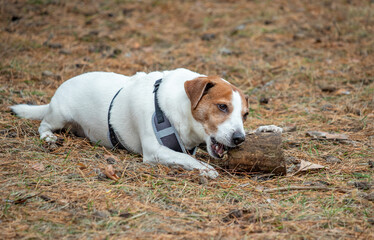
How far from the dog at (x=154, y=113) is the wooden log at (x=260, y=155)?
0.14 m

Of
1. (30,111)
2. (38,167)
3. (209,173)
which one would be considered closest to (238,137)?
(209,173)

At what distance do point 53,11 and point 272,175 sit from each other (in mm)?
8202

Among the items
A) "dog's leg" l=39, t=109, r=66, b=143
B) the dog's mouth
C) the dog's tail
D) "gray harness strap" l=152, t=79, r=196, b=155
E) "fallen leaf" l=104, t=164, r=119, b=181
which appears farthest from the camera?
the dog's tail

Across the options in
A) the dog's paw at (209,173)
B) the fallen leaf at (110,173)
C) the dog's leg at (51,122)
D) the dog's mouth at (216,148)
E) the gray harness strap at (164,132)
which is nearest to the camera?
the fallen leaf at (110,173)

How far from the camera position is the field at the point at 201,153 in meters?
2.88

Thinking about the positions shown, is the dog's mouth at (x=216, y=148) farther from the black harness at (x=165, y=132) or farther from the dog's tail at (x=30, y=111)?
the dog's tail at (x=30, y=111)

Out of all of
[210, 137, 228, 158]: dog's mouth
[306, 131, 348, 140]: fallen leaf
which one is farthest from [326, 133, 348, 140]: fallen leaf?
[210, 137, 228, 158]: dog's mouth

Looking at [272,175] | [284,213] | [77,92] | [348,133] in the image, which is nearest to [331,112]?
[348,133]

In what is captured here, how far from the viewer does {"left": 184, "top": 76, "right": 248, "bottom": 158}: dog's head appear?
373 centimetres

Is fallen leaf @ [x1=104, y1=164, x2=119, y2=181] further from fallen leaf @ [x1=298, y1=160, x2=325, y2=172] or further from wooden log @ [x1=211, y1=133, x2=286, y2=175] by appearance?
fallen leaf @ [x1=298, y1=160, x2=325, y2=172]

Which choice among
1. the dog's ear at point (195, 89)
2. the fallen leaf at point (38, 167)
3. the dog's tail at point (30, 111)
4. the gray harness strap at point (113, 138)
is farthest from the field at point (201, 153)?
the dog's ear at point (195, 89)

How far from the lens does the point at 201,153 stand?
4609mm

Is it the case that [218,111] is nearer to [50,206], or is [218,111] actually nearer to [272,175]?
[272,175]

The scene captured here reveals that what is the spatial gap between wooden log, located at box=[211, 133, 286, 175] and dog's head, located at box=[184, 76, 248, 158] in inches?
5.2
